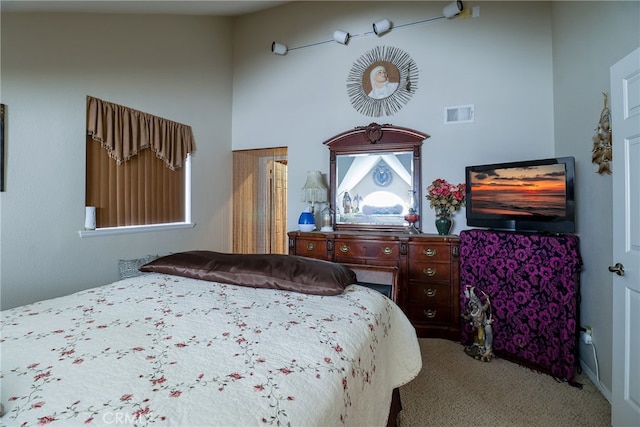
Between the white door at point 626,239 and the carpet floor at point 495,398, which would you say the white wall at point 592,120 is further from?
the white door at point 626,239

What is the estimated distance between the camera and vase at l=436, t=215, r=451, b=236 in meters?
A: 2.98

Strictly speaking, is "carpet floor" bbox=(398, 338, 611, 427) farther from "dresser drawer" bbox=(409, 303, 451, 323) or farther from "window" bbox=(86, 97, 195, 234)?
"window" bbox=(86, 97, 195, 234)

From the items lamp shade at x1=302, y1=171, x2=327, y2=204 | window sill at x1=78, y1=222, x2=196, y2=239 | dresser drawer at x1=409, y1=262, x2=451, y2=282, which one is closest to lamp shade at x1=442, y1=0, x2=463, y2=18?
lamp shade at x1=302, y1=171, x2=327, y2=204

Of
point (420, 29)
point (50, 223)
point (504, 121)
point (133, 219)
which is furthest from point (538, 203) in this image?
point (50, 223)

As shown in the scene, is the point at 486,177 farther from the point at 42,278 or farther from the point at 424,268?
the point at 42,278

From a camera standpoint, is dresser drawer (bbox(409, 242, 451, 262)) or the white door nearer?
the white door

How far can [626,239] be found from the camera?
1.54m

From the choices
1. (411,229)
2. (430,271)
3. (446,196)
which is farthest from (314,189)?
(430,271)

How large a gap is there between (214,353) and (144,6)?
3250mm

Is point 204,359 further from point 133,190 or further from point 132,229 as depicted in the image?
point 133,190

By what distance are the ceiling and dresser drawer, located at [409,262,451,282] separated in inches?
137

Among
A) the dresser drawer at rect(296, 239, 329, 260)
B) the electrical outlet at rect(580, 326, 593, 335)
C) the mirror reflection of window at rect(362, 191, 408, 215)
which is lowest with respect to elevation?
the electrical outlet at rect(580, 326, 593, 335)

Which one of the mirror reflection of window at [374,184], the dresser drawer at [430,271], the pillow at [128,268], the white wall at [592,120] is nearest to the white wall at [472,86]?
the white wall at [592,120]

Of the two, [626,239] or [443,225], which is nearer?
[626,239]
